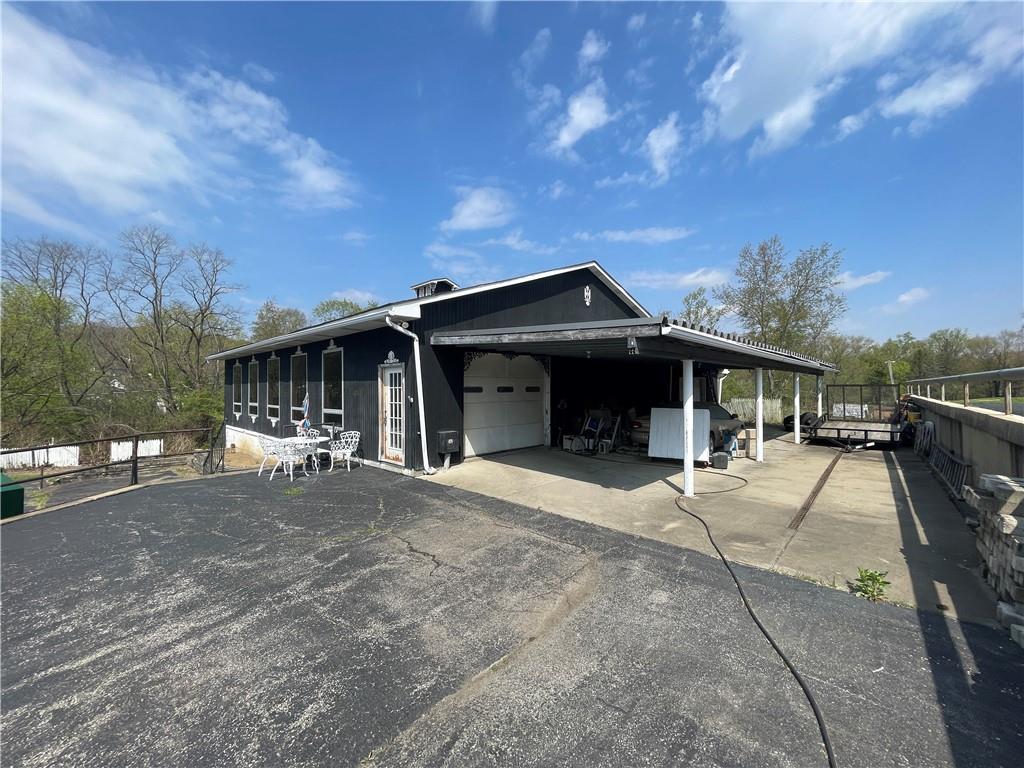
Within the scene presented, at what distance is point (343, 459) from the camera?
8336 mm

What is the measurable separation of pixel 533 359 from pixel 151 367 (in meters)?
21.7

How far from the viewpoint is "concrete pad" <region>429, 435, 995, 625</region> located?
3410 millimetres

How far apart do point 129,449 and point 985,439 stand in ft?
68.3

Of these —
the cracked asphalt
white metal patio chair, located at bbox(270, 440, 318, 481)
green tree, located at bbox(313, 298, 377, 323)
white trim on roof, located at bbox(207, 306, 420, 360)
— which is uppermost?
green tree, located at bbox(313, 298, 377, 323)

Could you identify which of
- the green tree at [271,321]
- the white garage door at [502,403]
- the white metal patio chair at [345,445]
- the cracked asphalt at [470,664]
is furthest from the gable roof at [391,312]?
the green tree at [271,321]

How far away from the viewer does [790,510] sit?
5.14m

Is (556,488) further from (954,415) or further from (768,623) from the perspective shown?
(954,415)

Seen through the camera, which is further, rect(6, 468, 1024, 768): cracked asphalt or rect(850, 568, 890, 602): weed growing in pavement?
rect(850, 568, 890, 602): weed growing in pavement

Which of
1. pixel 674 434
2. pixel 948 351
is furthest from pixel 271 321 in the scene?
pixel 948 351

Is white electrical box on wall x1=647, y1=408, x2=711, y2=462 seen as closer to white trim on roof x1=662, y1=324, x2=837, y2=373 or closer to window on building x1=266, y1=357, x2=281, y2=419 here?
white trim on roof x1=662, y1=324, x2=837, y2=373

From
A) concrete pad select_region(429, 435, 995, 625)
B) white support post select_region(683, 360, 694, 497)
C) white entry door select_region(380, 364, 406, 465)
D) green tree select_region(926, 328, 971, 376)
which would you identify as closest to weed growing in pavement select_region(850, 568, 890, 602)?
concrete pad select_region(429, 435, 995, 625)

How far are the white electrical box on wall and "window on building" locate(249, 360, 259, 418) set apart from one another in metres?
12.1

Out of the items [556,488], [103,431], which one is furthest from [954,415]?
[103,431]

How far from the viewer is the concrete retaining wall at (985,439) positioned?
145 inches
